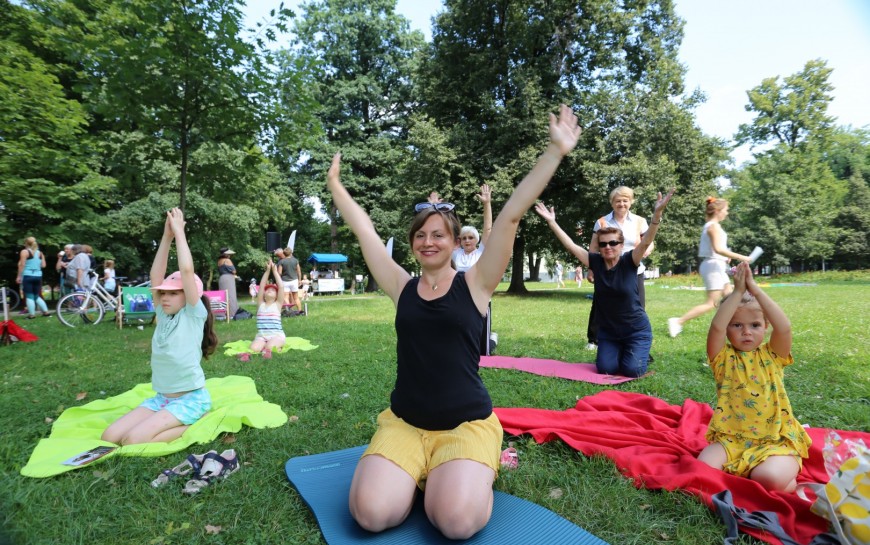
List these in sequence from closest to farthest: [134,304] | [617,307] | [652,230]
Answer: [652,230]
[617,307]
[134,304]

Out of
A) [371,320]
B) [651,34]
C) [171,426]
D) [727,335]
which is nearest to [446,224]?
[727,335]

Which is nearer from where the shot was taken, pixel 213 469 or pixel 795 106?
pixel 213 469

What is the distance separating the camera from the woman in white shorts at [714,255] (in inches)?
275

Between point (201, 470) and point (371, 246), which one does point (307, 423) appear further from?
point (371, 246)

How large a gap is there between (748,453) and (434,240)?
2355 millimetres

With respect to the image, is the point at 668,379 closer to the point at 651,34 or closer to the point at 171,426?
the point at 171,426

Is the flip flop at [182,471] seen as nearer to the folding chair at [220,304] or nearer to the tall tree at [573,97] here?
the folding chair at [220,304]

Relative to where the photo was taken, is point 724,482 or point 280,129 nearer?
point 724,482

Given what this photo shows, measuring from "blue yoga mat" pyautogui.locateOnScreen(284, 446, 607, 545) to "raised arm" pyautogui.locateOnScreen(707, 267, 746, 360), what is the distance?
4.85ft

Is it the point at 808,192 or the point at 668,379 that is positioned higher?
the point at 808,192

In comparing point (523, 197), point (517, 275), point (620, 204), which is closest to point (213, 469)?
point (523, 197)

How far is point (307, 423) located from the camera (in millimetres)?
4180

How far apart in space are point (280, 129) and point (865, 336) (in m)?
10.5

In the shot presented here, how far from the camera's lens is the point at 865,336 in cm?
774
